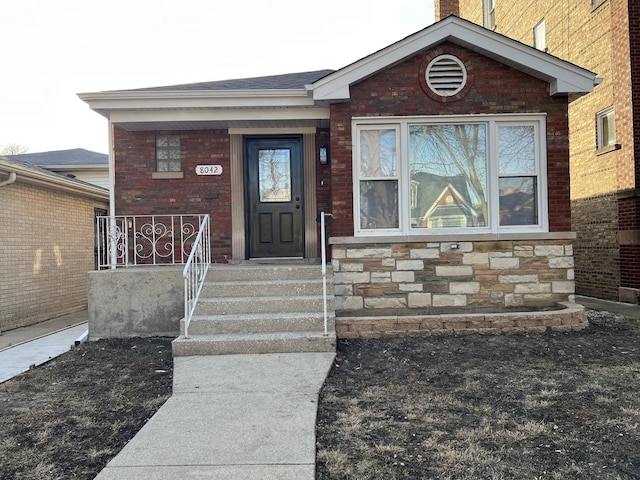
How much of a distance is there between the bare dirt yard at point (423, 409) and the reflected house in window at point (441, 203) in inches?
66.0

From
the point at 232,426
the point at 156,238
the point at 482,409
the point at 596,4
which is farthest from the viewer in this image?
the point at 596,4

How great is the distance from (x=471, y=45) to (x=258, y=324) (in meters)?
4.53

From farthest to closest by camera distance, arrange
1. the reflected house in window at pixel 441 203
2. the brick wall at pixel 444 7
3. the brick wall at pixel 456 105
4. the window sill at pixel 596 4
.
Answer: the brick wall at pixel 444 7 < the window sill at pixel 596 4 < the reflected house in window at pixel 441 203 < the brick wall at pixel 456 105

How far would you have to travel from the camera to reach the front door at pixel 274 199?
25.4 feet

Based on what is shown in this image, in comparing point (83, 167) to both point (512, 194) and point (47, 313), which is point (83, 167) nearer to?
point (47, 313)

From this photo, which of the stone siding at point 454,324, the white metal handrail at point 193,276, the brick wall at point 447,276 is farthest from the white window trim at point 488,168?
the white metal handrail at point 193,276

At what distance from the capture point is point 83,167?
43.8 feet

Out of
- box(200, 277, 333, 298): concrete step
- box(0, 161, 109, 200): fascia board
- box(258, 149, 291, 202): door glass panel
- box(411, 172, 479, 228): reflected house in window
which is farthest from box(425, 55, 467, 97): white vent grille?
→ box(0, 161, 109, 200): fascia board

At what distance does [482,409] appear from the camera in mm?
3545

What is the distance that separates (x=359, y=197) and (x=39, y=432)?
14.5 feet

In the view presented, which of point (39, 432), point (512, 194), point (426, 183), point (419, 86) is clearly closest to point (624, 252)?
point (512, 194)

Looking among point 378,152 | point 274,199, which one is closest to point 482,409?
point 378,152

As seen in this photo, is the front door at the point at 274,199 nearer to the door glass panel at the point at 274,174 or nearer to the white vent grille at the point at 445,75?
the door glass panel at the point at 274,174

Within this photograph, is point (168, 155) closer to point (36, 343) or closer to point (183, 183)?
point (183, 183)
